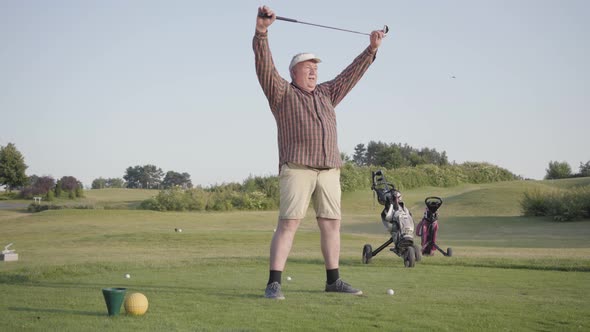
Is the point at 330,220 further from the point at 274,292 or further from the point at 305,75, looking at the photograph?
the point at 305,75

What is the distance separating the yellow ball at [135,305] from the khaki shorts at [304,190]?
5.51 ft

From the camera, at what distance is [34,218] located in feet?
80.5

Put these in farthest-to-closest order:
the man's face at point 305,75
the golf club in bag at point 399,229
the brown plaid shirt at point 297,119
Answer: the golf club in bag at point 399,229
the man's face at point 305,75
the brown plaid shirt at point 297,119

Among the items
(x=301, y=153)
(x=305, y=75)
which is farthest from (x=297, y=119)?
(x=305, y=75)

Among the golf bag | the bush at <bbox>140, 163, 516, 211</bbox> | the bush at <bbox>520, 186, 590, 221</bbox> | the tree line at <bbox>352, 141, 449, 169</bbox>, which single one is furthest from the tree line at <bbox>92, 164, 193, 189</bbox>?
the golf bag

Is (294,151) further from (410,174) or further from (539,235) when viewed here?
(410,174)

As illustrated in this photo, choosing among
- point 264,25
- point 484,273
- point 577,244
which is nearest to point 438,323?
point 264,25

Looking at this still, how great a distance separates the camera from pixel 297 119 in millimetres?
6332

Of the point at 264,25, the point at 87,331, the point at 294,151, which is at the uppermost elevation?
the point at 264,25

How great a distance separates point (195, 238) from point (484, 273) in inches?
400

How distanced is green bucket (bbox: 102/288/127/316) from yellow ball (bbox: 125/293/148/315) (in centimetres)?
6

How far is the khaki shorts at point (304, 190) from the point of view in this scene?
6242 millimetres

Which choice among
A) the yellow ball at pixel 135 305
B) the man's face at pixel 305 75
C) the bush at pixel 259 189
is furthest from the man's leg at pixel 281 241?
the bush at pixel 259 189

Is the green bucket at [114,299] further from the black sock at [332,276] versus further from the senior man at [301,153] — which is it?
the black sock at [332,276]
